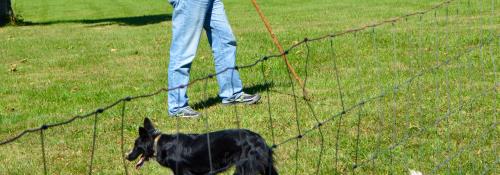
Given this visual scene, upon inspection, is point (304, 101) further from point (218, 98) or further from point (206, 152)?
point (206, 152)

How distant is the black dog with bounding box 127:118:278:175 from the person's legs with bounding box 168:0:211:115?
2113 millimetres

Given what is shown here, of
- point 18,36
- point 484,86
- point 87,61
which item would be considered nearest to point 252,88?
point 484,86

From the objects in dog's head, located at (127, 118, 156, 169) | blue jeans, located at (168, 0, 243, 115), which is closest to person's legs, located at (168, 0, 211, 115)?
blue jeans, located at (168, 0, 243, 115)

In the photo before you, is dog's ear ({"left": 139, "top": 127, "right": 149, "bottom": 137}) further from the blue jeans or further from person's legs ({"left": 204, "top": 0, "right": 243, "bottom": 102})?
person's legs ({"left": 204, "top": 0, "right": 243, "bottom": 102})

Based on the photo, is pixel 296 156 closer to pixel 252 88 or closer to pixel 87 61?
pixel 252 88

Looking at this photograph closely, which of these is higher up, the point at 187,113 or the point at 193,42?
the point at 193,42

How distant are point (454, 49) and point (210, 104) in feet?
14.1

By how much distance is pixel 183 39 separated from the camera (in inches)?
275

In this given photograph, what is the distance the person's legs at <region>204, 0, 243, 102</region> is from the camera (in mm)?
7199

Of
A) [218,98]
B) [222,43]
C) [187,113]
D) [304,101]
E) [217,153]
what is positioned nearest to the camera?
[217,153]

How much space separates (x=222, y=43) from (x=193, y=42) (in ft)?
1.14

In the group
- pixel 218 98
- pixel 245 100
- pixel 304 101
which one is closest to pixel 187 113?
pixel 245 100

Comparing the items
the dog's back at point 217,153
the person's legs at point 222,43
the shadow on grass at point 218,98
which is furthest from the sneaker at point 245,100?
the dog's back at point 217,153

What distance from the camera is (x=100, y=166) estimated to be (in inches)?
220
